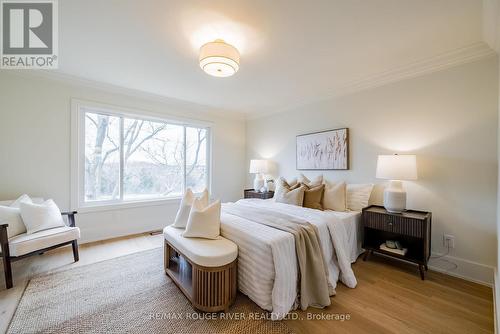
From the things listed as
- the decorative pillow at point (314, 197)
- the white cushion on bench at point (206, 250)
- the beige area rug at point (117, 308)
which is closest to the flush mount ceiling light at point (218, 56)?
the white cushion on bench at point (206, 250)

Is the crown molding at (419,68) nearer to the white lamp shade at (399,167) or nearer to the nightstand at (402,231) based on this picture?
the white lamp shade at (399,167)

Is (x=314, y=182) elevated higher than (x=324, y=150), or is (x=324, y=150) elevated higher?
(x=324, y=150)

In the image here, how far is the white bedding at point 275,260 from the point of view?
5.53 ft

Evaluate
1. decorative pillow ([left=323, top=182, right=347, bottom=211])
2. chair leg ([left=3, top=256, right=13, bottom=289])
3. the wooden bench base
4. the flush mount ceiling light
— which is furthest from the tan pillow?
chair leg ([left=3, top=256, right=13, bottom=289])

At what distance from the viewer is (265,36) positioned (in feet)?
6.65

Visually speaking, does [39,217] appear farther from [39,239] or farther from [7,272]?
[7,272]

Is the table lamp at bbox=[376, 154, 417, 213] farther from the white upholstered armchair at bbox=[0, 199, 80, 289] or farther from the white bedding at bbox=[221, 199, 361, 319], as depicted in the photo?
the white upholstered armchair at bbox=[0, 199, 80, 289]

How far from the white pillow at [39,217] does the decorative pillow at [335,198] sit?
137 inches

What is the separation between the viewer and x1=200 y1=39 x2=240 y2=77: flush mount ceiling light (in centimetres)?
196

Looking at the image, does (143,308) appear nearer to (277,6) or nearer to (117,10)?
(117,10)

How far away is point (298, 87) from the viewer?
11.0 feet

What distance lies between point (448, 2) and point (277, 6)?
1.33m

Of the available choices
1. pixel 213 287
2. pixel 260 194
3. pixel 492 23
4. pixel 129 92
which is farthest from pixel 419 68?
pixel 129 92

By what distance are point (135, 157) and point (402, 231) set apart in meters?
4.19
